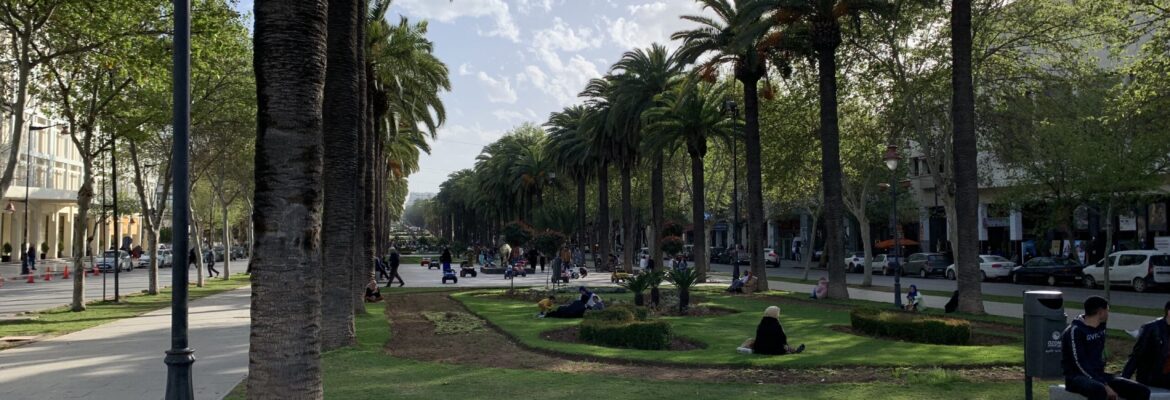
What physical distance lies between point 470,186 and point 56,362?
77.7 m

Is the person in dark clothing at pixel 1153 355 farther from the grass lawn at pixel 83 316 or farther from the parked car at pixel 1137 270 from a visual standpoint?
the parked car at pixel 1137 270

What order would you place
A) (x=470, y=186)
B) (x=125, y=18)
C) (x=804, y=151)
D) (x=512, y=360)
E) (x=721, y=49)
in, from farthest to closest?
(x=470, y=186), (x=804, y=151), (x=721, y=49), (x=125, y=18), (x=512, y=360)

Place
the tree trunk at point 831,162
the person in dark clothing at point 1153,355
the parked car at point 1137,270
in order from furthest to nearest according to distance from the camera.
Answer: the parked car at point 1137,270, the tree trunk at point 831,162, the person in dark clothing at point 1153,355

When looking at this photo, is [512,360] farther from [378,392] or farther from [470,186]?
[470,186]

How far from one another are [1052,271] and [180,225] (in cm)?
3741

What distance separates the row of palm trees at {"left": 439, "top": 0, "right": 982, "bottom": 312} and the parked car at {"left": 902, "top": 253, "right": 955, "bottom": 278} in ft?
31.9

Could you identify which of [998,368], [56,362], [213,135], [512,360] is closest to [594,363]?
[512,360]

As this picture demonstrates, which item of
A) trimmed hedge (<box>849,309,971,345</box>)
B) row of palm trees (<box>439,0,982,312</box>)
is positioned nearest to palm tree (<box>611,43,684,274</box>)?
row of palm trees (<box>439,0,982,312</box>)

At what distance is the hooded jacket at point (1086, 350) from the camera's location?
23.9ft

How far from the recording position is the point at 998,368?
11.5 meters

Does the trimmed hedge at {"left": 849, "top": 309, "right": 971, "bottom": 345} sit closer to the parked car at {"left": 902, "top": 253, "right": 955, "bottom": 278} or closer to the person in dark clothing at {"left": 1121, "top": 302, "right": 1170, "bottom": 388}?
the person in dark clothing at {"left": 1121, "top": 302, "right": 1170, "bottom": 388}

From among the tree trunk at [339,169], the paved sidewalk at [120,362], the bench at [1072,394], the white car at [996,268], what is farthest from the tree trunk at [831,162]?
the bench at [1072,394]

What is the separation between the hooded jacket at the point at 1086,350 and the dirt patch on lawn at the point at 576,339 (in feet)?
22.8

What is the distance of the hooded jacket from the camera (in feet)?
23.9
